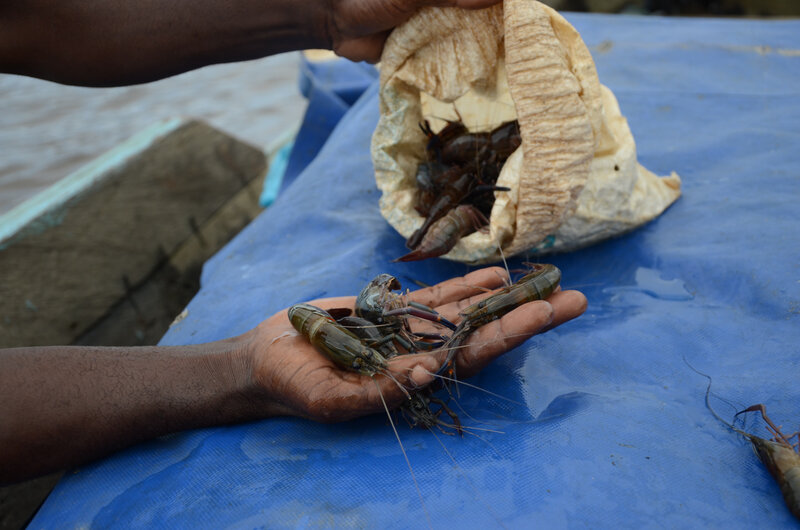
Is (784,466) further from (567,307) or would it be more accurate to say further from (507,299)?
(507,299)

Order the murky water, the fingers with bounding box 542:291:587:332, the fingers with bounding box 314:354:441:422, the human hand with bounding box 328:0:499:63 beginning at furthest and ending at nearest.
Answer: the murky water, the human hand with bounding box 328:0:499:63, the fingers with bounding box 542:291:587:332, the fingers with bounding box 314:354:441:422

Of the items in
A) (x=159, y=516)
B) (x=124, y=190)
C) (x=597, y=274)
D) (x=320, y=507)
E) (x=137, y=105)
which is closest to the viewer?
(x=320, y=507)

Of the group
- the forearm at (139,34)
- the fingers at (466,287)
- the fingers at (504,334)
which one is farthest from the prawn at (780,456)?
the forearm at (139,34)

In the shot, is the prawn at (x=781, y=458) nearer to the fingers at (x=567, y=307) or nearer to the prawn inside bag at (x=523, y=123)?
the fingers at (x=567, y=307)

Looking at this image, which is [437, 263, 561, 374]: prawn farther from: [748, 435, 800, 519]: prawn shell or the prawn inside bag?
[748, 435, 800, 519]: prawn shell

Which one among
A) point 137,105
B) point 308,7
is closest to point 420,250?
point 308,7

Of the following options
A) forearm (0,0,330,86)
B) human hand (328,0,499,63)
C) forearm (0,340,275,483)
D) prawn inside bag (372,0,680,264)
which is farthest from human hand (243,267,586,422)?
forearm (0,0,330,86)

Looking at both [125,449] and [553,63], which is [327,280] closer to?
[125,449]
